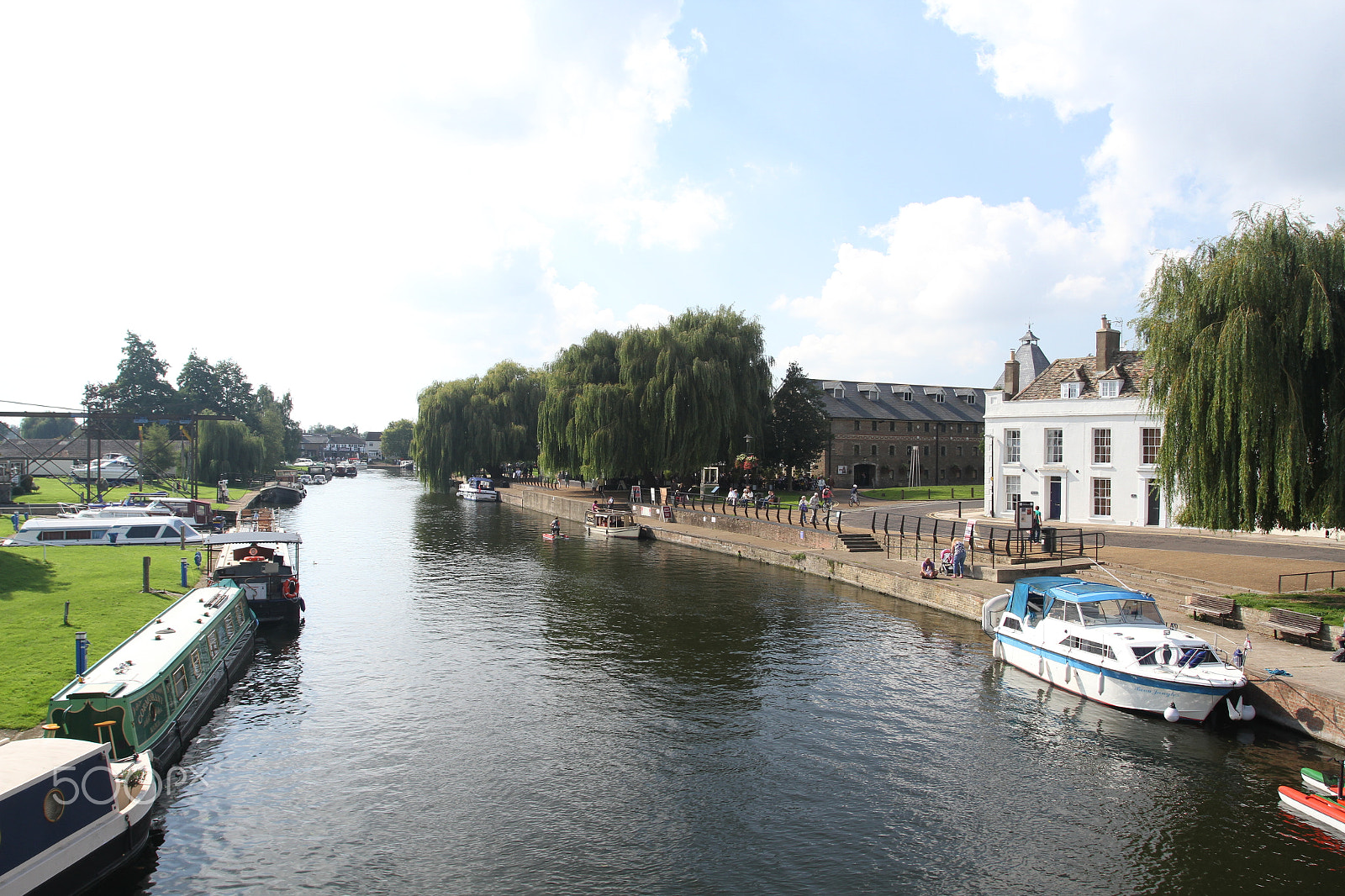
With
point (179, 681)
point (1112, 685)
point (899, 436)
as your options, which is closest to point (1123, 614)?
point (1112, 685)

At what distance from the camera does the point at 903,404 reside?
83.7m

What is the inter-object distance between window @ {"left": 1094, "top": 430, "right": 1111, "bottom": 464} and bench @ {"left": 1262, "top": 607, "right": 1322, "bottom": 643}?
23281 mm

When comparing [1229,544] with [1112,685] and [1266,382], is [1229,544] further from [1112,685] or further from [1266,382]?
[1112,685]

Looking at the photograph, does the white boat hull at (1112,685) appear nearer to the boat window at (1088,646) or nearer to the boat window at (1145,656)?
the boat window at (1088,646)

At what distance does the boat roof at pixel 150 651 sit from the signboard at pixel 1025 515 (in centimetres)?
2755

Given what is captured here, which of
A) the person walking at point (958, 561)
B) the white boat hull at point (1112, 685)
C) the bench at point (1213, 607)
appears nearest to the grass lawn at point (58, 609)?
the white boat hull at point (1112, 685)

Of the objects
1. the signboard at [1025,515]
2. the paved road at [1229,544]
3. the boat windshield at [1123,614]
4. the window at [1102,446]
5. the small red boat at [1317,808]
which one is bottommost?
the small red boat at [1317,808]

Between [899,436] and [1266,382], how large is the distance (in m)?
58.7

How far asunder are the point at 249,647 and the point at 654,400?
3862cm

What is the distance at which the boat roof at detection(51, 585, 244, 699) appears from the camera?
13.9 metres

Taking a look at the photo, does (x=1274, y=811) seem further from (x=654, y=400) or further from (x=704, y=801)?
(x=654, y=400)

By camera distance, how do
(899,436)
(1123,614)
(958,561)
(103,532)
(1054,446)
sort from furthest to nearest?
(899,436)
(1054,446)
(103,532)
(958,561)
(1123,614)

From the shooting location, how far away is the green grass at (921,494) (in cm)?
6350

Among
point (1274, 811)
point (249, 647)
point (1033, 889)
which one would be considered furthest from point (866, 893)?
point (249, 647)
